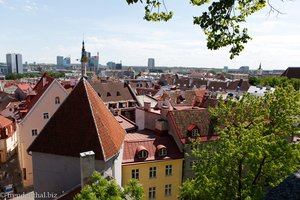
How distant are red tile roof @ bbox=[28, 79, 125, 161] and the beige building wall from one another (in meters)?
12.6

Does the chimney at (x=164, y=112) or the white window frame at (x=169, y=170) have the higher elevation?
the chimney at (x=164, y=112)

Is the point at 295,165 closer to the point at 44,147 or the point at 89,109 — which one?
the point at 89,109

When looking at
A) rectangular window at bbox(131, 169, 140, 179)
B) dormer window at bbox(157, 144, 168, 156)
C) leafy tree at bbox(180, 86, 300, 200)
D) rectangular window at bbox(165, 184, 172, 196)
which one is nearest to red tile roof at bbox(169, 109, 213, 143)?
dormer window at bbox(157, 144, 168, 156)

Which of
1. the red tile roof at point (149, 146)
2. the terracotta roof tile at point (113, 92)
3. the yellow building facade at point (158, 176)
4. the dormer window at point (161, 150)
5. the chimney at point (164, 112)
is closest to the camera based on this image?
the yellow building facade at point (158, 176)

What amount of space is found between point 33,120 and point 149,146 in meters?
14.0

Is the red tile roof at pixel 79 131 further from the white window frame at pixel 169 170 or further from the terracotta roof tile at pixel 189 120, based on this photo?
the terracotta roof tile at pixel 189 120

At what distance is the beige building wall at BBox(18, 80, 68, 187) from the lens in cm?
2934

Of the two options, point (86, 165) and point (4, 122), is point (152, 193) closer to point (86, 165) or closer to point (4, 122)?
point (86, 165)

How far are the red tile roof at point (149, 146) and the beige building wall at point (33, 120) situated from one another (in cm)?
987

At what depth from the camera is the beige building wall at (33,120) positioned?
2934 centimetres

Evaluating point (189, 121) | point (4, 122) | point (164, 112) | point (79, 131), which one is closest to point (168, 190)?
point (189, 121)

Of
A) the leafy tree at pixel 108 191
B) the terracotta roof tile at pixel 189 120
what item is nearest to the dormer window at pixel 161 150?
the terracotta roof tile at pixel 189 120

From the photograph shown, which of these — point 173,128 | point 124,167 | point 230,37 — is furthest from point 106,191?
point 173,128

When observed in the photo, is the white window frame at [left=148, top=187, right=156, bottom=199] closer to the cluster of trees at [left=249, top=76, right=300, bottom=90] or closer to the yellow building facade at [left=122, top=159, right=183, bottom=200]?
the yellow building facade at [left=122, top=159, right=183, bottom=200]
